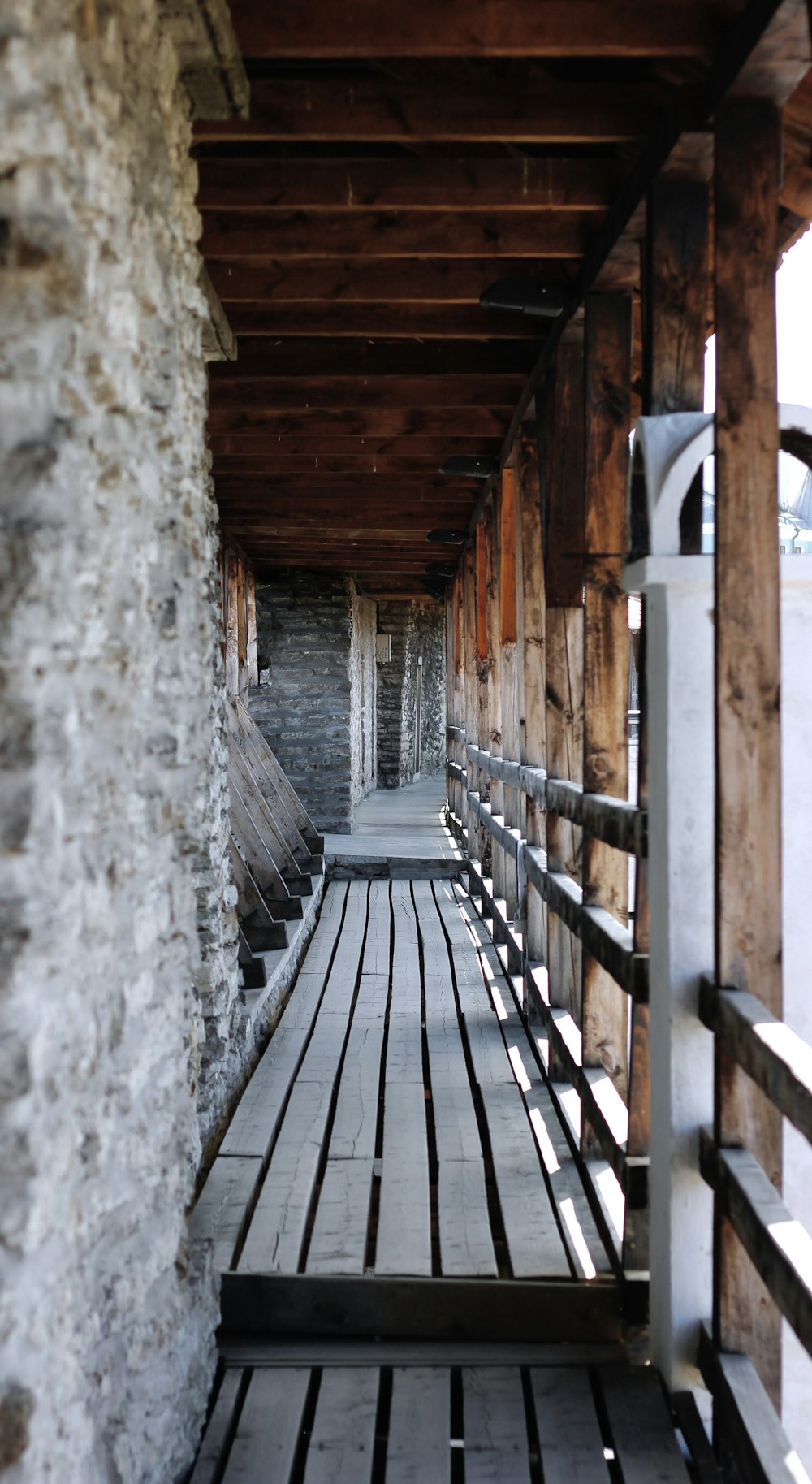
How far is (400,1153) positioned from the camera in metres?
3.37

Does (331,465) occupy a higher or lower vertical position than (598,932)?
higher

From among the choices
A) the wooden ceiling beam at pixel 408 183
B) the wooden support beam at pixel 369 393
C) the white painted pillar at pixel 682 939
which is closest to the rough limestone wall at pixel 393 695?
the wooden support beam at pixel 369 393

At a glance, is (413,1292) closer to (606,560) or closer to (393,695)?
(606,560)

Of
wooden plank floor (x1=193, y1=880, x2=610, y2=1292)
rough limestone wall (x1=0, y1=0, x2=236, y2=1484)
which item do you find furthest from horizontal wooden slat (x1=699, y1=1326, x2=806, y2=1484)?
rough limestone wall (x1=0, y1=0, x2=236, y2=1484)

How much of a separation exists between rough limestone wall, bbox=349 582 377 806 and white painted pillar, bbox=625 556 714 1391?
8.47 m

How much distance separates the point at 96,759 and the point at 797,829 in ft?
4.88

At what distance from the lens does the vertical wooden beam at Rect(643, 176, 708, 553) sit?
8.52ft

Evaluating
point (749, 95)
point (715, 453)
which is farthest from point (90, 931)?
point (749, 95)

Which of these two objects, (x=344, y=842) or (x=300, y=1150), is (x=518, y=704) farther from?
(x=344, y=842)

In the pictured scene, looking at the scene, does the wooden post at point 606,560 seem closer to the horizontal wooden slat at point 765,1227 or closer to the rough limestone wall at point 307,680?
the horizontal wooden slat at point 765,1227

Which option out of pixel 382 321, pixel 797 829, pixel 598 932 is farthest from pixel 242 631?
pixel 797 829

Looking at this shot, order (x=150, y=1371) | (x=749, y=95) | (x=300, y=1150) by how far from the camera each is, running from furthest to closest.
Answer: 1. (x=300, y=1150)
2. (x=749, y=95)
3. (x=150, y=1371)

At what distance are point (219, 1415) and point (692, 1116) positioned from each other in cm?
113

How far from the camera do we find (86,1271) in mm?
1668
